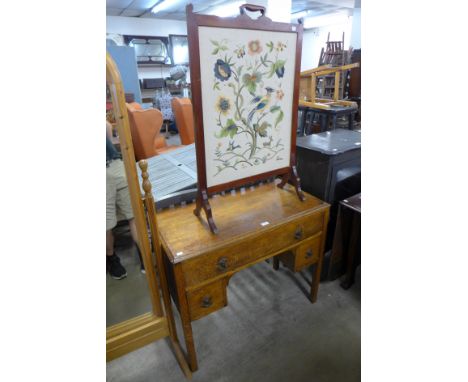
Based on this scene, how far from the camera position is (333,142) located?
5.98 feet

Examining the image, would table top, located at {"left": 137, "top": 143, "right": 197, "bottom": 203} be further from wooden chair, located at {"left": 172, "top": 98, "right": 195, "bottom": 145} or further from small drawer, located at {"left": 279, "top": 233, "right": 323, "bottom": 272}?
small drawer, located at {"left": 279, "top": 233, "right": 323, "bottom": 272}

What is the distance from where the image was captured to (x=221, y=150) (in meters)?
1.22

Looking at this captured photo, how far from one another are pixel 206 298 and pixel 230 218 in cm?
37

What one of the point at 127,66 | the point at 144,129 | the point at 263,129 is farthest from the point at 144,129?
the point at 127,66

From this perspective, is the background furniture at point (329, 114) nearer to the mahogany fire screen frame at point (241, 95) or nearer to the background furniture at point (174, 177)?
the background furniture at point (174, 177)

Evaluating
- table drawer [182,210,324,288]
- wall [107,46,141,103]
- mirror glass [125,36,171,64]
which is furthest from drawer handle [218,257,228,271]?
mirror glass [125,36,171,64]

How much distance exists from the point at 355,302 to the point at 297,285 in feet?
1.24

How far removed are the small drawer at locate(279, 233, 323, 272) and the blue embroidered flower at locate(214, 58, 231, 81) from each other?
893mm

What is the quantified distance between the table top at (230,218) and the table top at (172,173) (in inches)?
8.4

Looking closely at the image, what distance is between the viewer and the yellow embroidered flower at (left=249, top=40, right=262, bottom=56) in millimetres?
1115

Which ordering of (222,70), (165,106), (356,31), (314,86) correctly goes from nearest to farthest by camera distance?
1. (222,70)
2. (314,86)
3. (165,106)
4. (356,31)

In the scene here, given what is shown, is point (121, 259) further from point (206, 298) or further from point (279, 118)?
point (279, 118)
